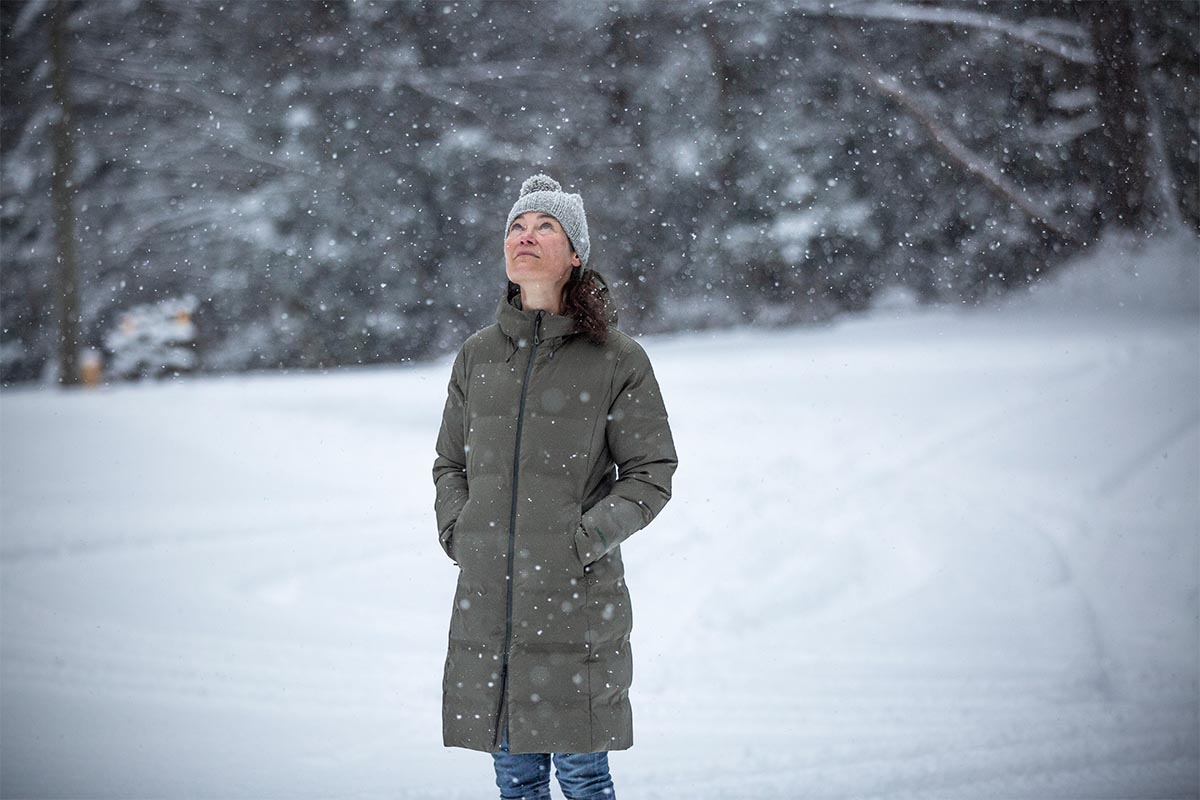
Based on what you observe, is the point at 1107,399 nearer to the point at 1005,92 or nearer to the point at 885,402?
the point at 885,402

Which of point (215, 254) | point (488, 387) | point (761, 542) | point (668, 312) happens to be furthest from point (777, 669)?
point (215, 254)

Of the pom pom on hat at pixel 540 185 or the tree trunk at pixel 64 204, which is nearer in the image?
the pom pom on hat at pixel 540 185

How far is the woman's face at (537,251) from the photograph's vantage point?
2346 millimetres

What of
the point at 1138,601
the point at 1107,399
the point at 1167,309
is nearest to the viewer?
the point at 1138,601

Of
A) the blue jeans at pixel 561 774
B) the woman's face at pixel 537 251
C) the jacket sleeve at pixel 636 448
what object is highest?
the woman's face at pixel 537 251

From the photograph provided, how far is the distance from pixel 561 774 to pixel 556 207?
4.25 ft

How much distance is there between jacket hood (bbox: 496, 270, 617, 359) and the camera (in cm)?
230

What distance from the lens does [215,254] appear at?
45.1 feet

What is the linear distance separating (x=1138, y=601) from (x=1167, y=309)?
18.7ft

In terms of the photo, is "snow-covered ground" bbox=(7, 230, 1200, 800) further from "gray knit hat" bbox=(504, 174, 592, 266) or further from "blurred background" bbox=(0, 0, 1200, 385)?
"gray knit hat" bbox=(504, 174, 592, 266)

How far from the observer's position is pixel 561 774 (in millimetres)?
2334

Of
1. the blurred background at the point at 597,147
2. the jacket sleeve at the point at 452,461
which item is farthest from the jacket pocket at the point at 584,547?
the blurred background at the point at 597,147

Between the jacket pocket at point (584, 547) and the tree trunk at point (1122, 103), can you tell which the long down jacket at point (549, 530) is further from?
the tree trunk at point (1122, 103)

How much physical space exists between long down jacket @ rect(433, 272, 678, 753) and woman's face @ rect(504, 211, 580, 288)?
0.29 ft
